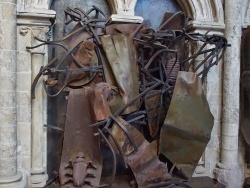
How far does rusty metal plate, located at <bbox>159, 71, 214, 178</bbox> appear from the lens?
233 centimetres

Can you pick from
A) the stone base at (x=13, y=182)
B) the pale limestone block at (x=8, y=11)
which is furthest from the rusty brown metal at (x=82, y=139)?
the pale limestone block at (x=8, y=11)

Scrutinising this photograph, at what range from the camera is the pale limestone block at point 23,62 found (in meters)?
2.24

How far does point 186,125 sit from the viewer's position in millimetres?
2348

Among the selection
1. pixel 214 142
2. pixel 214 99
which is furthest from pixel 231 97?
pixel 214 142

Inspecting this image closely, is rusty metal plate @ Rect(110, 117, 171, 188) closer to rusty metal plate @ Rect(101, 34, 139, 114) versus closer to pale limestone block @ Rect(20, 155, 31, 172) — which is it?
rusty metal plate @ Rect(101, 34, 139, 114)

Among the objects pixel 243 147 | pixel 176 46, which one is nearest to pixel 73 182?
pixel 176 46

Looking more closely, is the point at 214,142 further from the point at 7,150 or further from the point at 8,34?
the point at 8,34

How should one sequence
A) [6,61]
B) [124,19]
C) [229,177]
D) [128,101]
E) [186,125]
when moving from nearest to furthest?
1. [6,61]
2. [128,101]
3. [186,125]
4. [124,19]
5. [229,177]

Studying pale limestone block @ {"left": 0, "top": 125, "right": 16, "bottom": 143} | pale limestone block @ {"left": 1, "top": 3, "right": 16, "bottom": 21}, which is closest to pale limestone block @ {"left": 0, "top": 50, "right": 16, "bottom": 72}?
pale limestone block @ {"left": 1, "top": 3, "right": 16, "bottom": 21}

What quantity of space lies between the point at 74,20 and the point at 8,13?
1.49 ft

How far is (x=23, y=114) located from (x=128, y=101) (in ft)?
2.39

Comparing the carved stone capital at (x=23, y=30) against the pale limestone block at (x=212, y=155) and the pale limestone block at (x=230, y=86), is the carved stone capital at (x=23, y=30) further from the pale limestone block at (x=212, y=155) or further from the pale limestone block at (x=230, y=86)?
the pale limestone block at (x=212, y=155)

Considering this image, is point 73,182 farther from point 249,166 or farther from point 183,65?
point 249,166

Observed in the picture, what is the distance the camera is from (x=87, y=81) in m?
2.32
